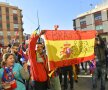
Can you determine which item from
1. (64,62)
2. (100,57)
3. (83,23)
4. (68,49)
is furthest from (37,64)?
(83,23)

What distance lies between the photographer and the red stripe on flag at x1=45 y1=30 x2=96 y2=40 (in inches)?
335

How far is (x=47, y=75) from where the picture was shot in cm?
765

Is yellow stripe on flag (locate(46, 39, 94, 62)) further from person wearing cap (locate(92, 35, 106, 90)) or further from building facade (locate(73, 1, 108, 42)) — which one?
building facade (locate(73, 1, 108, 42))

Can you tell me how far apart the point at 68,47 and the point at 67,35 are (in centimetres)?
34

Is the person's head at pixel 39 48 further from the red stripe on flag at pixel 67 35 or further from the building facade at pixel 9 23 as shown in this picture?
the building facade at pixel 9 23

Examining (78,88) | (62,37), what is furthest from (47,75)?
(78,88)

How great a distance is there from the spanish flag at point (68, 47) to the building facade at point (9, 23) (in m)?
73.5

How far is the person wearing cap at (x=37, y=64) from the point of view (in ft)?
24.8

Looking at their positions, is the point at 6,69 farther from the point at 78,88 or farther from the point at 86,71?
the point at 86,71

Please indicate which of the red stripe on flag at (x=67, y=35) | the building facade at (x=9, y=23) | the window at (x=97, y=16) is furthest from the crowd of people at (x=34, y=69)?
the building facade at (x=9, y=23)

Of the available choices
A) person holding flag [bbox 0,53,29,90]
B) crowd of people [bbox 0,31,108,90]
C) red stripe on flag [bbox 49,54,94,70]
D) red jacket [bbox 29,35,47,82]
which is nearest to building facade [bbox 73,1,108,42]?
crowd of people [bbox 0,31,108,90]

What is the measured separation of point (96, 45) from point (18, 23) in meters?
79.2

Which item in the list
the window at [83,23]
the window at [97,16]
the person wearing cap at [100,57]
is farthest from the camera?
the window at [83,23]

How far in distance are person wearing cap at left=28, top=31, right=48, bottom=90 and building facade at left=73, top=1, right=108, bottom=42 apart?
6447 centimetres
